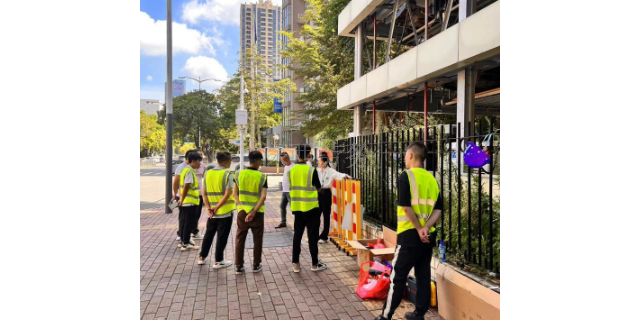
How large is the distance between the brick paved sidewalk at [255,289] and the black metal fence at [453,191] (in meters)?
0.98

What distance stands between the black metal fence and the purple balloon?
94 millimetres

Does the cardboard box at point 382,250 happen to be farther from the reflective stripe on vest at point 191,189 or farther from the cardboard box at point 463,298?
the reflective stripe on vest at point 191,189

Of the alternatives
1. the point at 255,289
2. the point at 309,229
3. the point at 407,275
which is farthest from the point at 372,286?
the point at 255,289

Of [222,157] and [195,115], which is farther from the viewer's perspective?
[195,115]

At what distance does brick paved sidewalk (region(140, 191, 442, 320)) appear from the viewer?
421 centimetres

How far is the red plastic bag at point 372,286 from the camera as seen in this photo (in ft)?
14.8

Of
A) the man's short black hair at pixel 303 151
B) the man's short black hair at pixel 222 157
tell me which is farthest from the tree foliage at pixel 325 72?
the man's short black hair at pixel 222 157

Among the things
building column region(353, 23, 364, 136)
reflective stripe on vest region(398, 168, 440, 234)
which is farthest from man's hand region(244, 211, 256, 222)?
building column region(353, 23, 364, 136)

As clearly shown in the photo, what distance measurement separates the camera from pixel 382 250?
5.20m

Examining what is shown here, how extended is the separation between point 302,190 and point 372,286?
1.78m

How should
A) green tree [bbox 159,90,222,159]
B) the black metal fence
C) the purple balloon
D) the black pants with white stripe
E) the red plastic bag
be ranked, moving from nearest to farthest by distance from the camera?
the black pants with white stripe → the purple balloon → the black metal fence → the red plastic bag → green tree [bbox 159,90,222,159]

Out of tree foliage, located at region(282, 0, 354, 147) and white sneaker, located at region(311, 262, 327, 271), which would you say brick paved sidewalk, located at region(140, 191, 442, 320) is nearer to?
white sneaker, located at region(311, 262, 327, 271)

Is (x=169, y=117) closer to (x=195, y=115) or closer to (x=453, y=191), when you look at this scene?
(x=453, y=191)
